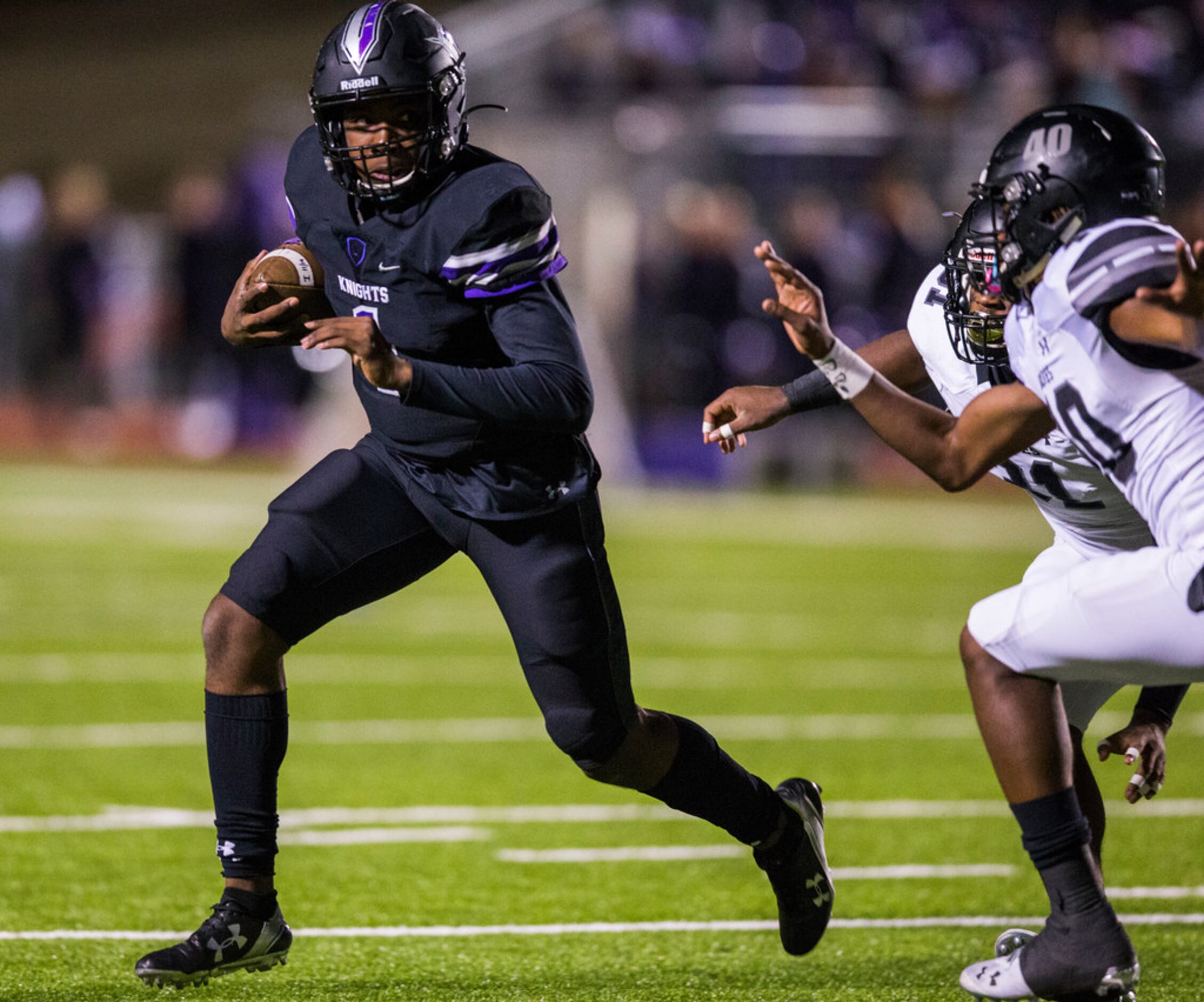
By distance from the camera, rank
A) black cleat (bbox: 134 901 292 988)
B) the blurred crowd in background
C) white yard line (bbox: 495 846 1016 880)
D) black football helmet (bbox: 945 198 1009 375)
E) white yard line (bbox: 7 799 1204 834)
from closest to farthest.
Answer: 1. black football helmet (bbox: 945 198 1009 375)
2. black cleat (bbox: 134 901 292 988)
3. white yard line (bbox: 495 846 1016 880)
4. white yard line (bbox: 7 799 1204 834)
5. the blurred crowd in background

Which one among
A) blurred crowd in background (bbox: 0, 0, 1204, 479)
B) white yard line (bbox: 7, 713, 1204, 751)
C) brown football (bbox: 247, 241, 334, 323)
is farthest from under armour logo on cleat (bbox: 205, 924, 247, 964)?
blurred crowd in background (bbox: 0, 0, 1204, 479)

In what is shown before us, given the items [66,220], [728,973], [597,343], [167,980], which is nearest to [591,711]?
[728,973]

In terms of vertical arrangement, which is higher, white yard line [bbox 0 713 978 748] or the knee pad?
the knee pad

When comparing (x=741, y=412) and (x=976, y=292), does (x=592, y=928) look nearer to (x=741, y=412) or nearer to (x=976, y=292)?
(x=741, y=412)

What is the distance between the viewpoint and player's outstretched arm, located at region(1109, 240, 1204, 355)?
2904 mm

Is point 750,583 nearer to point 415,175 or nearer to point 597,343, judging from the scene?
point 597,343

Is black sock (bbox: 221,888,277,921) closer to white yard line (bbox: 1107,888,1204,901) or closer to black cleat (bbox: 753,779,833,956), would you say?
black cleat (bbox: 753,779,833,956)

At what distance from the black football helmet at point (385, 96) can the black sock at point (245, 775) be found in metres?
1.03

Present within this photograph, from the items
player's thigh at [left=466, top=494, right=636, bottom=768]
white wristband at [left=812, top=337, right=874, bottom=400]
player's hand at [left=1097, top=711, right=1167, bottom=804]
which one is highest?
white wristband at [left=812, top=337, right=874, bottom=400]

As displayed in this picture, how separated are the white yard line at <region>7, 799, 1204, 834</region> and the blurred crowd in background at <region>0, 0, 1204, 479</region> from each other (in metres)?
7.59

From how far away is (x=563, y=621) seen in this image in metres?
3.55

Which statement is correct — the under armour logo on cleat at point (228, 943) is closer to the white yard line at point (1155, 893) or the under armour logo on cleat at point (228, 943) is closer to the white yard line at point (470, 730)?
the white yard line at point (1155, 893)

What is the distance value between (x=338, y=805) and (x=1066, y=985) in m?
2.73

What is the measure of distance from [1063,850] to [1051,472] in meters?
0.77
